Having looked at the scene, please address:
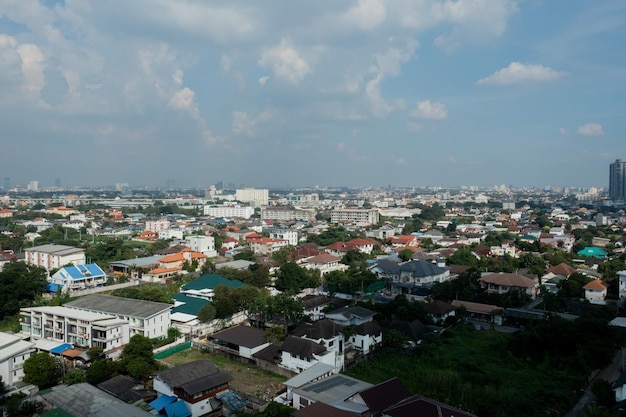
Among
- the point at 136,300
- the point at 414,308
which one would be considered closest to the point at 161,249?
the point at 136,300

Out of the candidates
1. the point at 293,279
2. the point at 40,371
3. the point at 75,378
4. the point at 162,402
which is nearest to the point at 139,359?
the point at 75,378

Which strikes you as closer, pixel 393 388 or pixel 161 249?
pixel 393 388

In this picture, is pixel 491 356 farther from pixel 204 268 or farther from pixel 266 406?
pixel 204 268

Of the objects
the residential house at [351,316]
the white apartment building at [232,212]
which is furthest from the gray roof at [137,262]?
the white apartment building at [232,212]

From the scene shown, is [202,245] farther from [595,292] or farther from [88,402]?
[595,292]

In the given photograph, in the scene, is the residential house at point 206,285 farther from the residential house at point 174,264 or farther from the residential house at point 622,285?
the residential house at point 622,285

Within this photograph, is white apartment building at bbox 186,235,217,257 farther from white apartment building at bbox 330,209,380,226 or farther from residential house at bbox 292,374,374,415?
white apartment building at bbox 330,209,380,226

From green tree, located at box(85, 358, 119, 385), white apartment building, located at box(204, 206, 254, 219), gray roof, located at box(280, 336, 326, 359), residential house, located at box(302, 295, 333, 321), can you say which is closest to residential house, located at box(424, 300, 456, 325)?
residential house, located at box(302, 295, 333, 321)
